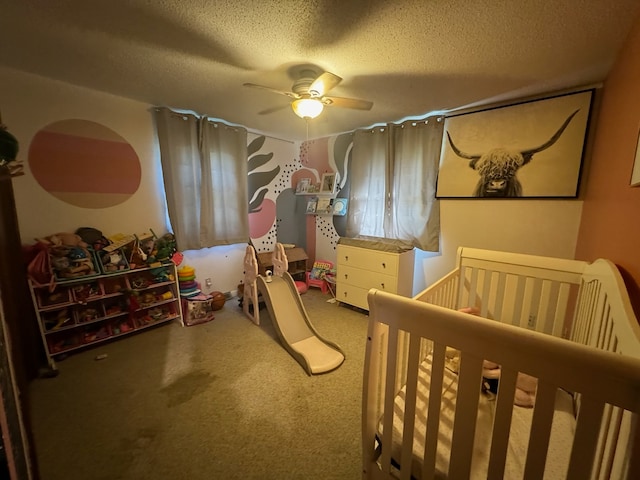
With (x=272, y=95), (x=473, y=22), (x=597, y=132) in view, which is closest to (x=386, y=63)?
(x=473, y=22)

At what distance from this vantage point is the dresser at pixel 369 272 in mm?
2777

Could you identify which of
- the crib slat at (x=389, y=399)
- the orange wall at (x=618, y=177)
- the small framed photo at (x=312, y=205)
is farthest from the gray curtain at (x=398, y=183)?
the crib slat at (x=389, y=399)

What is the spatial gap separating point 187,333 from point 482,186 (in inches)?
127

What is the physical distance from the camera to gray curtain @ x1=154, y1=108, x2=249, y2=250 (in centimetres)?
264

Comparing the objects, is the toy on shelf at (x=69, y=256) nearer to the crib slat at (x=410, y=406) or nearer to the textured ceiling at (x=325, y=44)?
the textured ceiling at (x=325, y=44)

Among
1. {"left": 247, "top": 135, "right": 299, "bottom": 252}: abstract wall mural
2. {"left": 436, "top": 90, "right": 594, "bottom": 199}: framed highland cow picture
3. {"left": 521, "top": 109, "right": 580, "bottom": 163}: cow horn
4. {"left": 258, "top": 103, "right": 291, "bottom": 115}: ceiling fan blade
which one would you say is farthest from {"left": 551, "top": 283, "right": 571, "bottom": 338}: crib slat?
{"left": 247, "top": 135, "right": 299, "bottom": 252}: abstract wall mural

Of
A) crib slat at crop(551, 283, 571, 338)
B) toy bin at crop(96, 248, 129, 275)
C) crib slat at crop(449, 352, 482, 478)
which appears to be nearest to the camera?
crib slat at crop(449, 352, 482, 478)

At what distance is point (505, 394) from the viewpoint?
2.14 feet

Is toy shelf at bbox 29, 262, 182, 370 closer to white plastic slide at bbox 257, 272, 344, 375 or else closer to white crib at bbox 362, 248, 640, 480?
white plastic slide at bbox 257, 272, 344, 375

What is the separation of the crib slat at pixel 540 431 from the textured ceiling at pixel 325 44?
1585mm

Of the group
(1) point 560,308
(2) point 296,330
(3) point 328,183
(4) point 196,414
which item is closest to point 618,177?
(1) point 560,308

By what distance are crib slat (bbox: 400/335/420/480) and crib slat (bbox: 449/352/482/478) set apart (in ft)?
0.40

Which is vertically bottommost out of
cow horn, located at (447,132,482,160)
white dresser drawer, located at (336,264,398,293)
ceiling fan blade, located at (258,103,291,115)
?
white dresser drawer, located at (336,264,398,293)

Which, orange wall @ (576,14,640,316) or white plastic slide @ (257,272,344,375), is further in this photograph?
white plastic slide @ (257,272,344,375)
